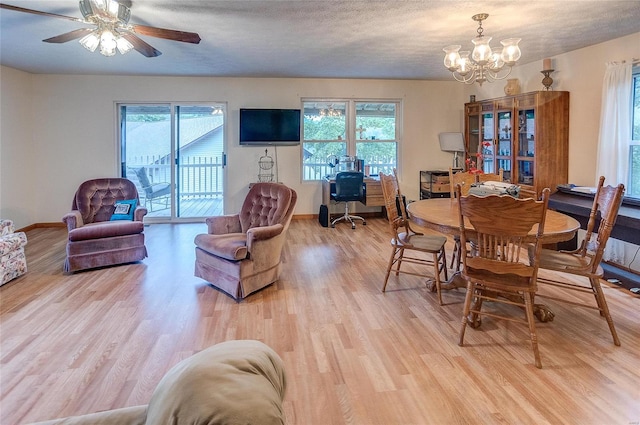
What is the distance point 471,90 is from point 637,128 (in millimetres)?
3211

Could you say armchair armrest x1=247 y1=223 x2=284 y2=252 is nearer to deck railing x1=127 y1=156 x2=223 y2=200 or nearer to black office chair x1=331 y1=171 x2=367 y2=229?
A: black office chair x1=331 y1=171 x2=367 y2=229

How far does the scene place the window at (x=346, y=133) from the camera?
7215 mm

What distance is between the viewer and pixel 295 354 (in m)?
2.49

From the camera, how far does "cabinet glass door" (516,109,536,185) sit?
204 inches

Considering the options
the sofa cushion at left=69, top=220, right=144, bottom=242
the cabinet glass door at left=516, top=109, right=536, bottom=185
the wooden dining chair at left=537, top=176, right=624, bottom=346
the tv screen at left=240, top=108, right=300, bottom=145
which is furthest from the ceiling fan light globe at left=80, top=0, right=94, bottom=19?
the cabinet glass door at left=516, top=109, right=536, bottom=185

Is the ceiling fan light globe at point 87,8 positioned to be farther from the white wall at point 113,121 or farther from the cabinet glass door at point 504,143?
the cabinet glass door at point 504,143

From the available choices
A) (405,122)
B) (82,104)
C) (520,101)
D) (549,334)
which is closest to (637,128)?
(520,101)

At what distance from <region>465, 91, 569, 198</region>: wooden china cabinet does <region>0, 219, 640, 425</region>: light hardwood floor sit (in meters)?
1.96

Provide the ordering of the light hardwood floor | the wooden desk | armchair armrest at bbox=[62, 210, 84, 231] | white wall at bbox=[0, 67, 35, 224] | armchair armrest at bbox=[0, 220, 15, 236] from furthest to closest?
the wooden desk < white wall at bbox=[0, 67, 35, 224] < armchair armrest at bbox=[62, 210, 84, 231] < armchair armrest at bbox=[0, 220, 15, 236] < the light hardwood floor

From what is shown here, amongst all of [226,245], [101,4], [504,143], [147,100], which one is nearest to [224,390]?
[226,245]

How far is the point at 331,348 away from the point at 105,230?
2939 mm

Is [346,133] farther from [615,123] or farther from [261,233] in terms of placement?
[261,233]

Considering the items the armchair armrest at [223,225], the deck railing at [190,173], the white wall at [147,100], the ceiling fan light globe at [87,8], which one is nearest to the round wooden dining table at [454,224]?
the armchair armrest at [223,225]

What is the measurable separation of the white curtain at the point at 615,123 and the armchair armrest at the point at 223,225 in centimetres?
397
